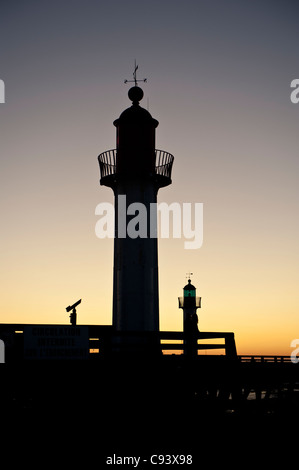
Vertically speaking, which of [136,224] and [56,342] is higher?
[136,224]

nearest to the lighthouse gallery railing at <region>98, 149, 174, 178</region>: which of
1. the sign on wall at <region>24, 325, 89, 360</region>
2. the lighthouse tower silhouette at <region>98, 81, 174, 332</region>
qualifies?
the lighthouse tower silhouette at <region>98, 81, 174, 332</region>

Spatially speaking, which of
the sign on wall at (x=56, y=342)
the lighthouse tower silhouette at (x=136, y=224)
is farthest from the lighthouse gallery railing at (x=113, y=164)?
the sign on wall at (x=56, y=342)

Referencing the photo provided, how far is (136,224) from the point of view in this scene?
2184cm

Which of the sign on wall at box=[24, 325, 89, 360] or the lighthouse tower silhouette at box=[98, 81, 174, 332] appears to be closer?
the sign on wall at box=[24, 325, 89, 360]

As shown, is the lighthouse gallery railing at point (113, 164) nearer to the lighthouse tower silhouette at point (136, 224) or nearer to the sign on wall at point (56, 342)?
the lighthouse tower silhouette at point (136, 224)

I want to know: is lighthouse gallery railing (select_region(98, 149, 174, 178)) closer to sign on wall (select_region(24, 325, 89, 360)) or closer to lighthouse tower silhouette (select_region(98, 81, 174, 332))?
lighthouse tower silhouette (select_region(98, 81, 174, 332))

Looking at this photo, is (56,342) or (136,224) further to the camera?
(136,224)

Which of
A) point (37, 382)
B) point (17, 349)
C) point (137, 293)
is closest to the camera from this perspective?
point (37, 382)

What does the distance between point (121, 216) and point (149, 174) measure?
2034 millimetres

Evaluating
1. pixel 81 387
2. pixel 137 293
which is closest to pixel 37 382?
pixel 81 387

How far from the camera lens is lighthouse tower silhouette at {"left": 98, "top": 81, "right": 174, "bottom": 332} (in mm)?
21547

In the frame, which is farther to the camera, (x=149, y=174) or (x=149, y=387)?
(x=149, y=174)
